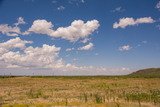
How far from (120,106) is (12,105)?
9349mm

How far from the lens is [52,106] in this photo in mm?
24625

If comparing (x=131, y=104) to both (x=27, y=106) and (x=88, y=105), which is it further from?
(x=27, y=106)

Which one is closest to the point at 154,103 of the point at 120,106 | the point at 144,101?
the point at 144,101

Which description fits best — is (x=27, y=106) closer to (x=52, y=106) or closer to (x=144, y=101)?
(x=52, y=106)

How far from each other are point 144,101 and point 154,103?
1.49 meters

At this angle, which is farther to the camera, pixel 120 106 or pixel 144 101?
pixel 144 101

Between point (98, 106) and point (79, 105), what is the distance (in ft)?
5.52

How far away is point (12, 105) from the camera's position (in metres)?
25.4

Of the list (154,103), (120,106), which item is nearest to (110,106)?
(120,106)

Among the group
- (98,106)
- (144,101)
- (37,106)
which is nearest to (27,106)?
(37,106)

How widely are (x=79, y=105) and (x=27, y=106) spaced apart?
4.43 metres

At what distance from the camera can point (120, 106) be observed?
2455 cm

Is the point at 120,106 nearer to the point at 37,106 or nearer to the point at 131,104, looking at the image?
the point at 131,104

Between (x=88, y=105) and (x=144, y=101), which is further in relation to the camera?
(x=144, y=101)
